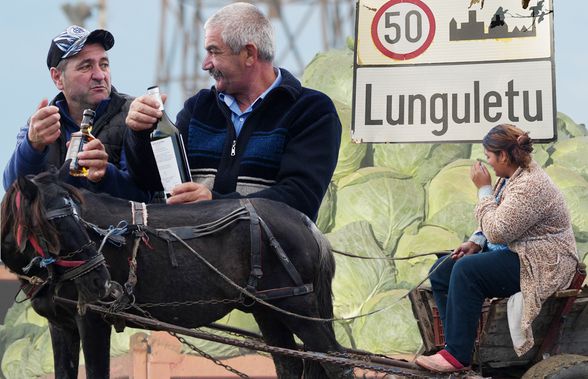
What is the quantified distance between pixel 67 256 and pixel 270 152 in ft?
3.88

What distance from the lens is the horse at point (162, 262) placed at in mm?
5148

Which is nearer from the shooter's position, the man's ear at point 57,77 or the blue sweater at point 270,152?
the blue sweater at point 270,152

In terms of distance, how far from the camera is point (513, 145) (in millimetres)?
5859

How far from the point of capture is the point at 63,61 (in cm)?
602

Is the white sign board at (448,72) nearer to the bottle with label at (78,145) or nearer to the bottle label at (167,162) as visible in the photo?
the bottle label at (167,162)

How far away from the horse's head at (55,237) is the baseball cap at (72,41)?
3.32ft

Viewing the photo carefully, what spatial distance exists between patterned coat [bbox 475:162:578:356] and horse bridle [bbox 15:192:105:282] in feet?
6.57

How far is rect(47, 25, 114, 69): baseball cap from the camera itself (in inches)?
235

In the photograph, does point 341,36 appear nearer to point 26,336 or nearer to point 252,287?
point 26,336

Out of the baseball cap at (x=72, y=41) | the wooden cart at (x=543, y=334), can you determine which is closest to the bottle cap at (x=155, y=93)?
the baseball cap at (x=72, y=41)

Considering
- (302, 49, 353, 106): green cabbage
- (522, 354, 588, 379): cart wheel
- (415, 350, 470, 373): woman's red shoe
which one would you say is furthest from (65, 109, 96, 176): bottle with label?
(302, 49, 353, 106): green cabbage

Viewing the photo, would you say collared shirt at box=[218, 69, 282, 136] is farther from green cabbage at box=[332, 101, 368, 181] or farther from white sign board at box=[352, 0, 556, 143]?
green cabbage at box=[332, 101, 368, 181]

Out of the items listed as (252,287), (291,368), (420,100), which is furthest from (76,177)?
(420,100)

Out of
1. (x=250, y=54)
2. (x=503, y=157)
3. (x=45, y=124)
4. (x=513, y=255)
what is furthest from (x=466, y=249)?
(x=45, y=124)
